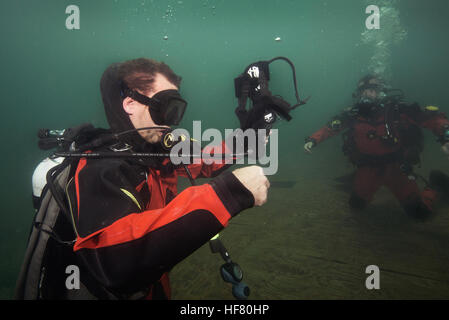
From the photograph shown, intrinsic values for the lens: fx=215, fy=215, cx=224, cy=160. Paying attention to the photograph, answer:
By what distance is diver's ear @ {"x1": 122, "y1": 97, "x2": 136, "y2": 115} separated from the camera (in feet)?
5.68

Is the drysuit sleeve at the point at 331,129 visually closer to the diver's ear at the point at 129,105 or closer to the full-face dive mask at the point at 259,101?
the full-face dive mask at the point at 259,101

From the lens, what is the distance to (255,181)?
45.0 inches

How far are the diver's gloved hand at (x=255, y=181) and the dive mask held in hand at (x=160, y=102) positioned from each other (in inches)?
35.7

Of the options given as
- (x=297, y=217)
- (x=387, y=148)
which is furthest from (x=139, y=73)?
(x=387, y=148)

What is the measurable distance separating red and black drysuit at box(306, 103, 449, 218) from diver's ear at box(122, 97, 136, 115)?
5.29 metres

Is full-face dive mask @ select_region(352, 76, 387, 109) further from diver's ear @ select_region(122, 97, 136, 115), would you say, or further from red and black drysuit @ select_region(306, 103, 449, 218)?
diver's ear @ select_region(122, 97, 136, 115)

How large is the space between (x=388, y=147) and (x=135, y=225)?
21.9ft

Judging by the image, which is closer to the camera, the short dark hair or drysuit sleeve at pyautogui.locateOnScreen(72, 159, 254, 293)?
drysuit sleeve at pyautogui.locateOnScreen(72, 159, 254, 293)

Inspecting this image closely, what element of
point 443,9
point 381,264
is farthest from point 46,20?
point 443,9

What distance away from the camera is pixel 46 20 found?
2303cm

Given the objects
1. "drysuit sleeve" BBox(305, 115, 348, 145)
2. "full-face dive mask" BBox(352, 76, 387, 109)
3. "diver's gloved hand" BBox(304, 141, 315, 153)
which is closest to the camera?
"diver's gloved hand" BBox(304, 141, 315, 153)

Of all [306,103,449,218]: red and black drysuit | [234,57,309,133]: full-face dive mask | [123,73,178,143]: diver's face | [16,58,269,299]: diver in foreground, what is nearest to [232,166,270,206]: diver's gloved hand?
[16,58,269,299]: diver in foreground

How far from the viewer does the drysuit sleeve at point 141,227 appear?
0.96 metres

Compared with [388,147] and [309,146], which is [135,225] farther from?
[388,147]
